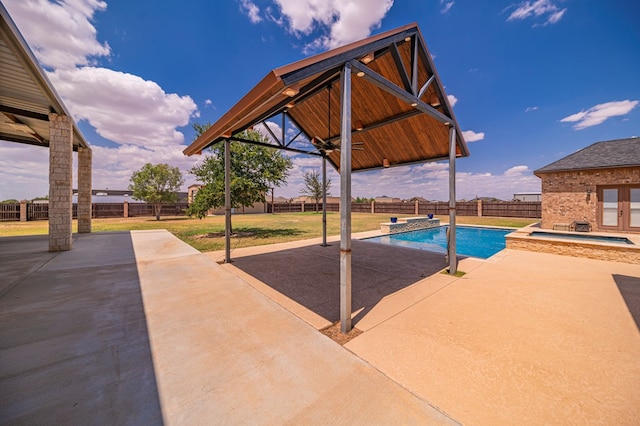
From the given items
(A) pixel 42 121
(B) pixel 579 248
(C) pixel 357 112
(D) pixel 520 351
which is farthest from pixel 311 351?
(A) pixel 42 121

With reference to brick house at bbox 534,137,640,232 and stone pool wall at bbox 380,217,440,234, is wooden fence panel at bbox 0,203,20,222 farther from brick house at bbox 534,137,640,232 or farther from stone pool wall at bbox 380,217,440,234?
brick house at bbox 534,137,640,232

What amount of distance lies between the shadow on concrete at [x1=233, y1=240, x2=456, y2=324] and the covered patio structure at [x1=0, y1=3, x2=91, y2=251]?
6.12 m

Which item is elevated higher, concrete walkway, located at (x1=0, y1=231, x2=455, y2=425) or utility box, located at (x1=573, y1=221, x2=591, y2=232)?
utility box, located at (x1=573, y1=221, x2=591, y2=232)

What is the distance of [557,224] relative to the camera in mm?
11750

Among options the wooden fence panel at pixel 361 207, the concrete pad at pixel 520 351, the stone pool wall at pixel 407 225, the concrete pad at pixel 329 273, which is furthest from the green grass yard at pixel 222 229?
the wooden fence panel at pixel 361 207

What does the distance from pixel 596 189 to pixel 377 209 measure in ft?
76.3

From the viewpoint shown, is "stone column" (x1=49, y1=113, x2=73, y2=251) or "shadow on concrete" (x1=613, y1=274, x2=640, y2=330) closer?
"shadow on concrete" (x1=613, y1=274, x2=640, y2=330)

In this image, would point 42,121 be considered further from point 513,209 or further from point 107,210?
point 513,209

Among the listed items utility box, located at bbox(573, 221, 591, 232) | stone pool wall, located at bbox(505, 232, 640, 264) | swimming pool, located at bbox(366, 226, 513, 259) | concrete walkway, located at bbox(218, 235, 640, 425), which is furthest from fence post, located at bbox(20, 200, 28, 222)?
utility box, located at bbox(573, 221, 591, 232)

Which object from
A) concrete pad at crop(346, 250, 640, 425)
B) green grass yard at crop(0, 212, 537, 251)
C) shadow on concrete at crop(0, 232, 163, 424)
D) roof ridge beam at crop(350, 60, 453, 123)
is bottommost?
shadow on concrete at crop(0, 232, 163, 424)

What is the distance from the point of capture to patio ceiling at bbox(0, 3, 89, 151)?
4043mm

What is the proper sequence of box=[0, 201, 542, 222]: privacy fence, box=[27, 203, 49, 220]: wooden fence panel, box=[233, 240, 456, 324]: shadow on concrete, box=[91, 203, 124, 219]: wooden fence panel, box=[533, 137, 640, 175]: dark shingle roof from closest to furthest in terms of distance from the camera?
box=[233, 240, 456, 324]: shadow on concrete → box=[533, 137, 640, 175]: dark shingle roof → box=[0, 201, 542, 222]: privacy fence → box=[27, 203, 49, 220]: wooden fence panel → box=[91, 203, 124, 219]: wooden fence panel

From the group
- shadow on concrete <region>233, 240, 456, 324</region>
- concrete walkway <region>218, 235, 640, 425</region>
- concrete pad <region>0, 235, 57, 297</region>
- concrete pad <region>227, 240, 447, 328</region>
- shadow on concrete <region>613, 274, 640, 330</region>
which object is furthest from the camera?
concrete pad <region>0, 235, 57, 297</region>

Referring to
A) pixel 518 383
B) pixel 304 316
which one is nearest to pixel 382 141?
pixel 304 316
